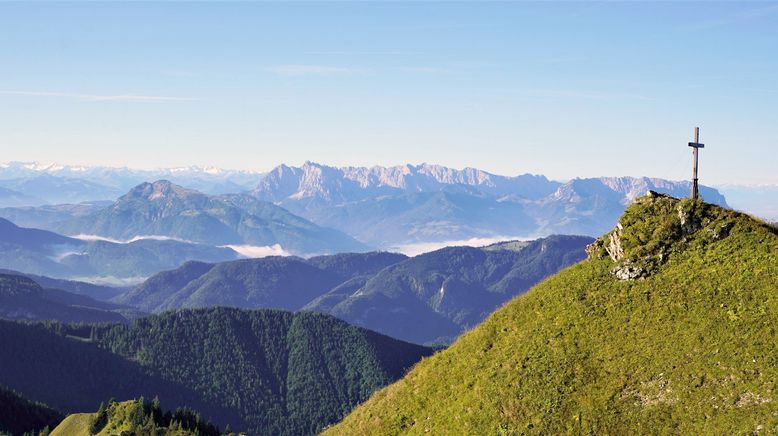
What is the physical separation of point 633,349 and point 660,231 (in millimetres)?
12127

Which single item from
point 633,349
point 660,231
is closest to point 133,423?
point 633,349

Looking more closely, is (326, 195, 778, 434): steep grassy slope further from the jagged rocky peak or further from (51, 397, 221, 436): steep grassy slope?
(51, 397, 221, 436): steep grassy slope

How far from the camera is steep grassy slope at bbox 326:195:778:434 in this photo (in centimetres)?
5009

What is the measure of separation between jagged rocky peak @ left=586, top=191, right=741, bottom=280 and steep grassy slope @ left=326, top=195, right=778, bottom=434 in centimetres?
9

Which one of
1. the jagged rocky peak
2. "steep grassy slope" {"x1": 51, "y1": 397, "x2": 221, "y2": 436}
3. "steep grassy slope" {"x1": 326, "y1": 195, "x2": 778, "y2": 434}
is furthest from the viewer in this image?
"steep grassy slope" {"x1": 51, "y1": 397, "x2": 221, "y2": 436}

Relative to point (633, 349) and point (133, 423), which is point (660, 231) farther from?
point (133, 423)

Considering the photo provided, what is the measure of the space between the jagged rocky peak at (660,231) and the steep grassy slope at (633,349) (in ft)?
0.30

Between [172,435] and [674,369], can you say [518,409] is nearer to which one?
[674,369]

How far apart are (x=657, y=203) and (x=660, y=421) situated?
873 inches

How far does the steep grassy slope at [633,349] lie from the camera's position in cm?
5009

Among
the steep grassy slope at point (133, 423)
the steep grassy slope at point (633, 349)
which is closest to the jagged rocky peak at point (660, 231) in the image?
the steep grassy slope at point (633, 349)

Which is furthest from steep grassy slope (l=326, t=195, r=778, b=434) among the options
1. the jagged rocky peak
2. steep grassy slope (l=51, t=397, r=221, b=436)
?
steep grassy slope (l=51, t=397, r=221, b=436)

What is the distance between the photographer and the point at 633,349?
2199 inches

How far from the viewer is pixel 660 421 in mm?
49688
